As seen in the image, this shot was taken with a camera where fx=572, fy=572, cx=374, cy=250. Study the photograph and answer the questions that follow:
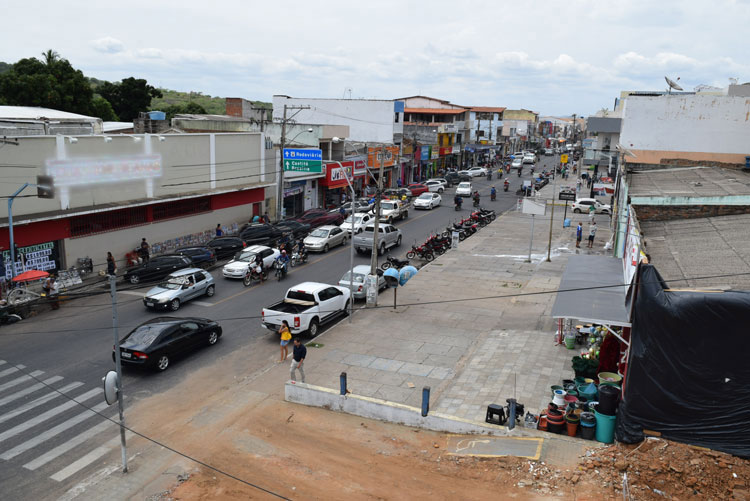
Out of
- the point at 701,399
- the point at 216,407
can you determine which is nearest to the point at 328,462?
the point at 216,407

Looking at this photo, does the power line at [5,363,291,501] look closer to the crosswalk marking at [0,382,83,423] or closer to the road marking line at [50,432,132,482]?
the crosswalk marking at [0,382,83,423]

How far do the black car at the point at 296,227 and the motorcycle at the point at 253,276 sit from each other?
29.6 ft

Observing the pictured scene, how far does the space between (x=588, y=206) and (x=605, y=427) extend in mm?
42671

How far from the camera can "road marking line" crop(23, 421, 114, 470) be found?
1225cm

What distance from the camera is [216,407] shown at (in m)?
15.1

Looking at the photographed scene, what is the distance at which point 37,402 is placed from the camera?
15.0 metres

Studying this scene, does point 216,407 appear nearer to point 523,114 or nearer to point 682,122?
point 682,122

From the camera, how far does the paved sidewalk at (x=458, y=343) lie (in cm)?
1535

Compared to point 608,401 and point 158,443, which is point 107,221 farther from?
point 608,401

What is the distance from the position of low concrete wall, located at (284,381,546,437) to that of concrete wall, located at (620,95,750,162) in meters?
32.5

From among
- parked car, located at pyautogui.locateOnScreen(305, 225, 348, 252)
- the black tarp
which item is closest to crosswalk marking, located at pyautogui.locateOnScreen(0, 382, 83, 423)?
the black tarp

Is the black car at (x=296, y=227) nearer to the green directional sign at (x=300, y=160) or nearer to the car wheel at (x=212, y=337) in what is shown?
the green directional sign at (x=300, y=160)

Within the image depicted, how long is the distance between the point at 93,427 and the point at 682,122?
1534 inches

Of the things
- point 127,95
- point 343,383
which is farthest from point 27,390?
point 127,95
